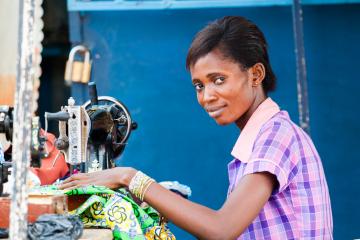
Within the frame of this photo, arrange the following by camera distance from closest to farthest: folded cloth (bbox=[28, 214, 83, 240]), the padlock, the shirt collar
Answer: folded cloth (bbox=[28, 214, 83, 240])
the shirt collar
the padlock

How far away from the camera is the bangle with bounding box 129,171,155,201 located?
7.18 ft

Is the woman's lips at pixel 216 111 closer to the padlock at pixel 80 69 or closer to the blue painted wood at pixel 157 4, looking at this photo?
the blue painted wood at pixel 157 4

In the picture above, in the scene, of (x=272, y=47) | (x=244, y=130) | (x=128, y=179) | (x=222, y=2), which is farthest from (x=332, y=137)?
A: (x=128, y=179)

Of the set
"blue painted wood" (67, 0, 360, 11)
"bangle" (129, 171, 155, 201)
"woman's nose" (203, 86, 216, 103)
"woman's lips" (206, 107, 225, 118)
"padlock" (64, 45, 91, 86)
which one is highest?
"blue painted wood" (67, 0, 360, 11)

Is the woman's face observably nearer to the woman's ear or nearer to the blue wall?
the woman's ear

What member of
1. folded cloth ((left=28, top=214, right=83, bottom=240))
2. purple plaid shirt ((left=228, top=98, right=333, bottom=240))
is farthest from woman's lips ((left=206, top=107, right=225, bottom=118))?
folded cloth ((left=28, top=214, right=83, bottom=240))

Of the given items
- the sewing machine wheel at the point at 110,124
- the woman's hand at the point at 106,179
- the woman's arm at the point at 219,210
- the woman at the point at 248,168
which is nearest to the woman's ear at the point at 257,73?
the woman at the point at 248,168

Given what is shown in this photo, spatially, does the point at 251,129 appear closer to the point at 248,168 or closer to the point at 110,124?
the point at 248,168

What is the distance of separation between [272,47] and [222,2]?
44 centimetres

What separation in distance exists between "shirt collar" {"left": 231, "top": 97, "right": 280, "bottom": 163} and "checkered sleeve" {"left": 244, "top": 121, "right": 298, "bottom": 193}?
1.5 inches

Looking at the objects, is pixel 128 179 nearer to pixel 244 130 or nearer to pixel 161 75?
pixel 244 130

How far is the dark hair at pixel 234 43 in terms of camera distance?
8.00 feet

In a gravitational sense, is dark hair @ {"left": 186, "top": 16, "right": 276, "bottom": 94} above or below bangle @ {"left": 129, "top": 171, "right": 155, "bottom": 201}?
above

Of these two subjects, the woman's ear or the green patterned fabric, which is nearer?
the green patterned fabric
